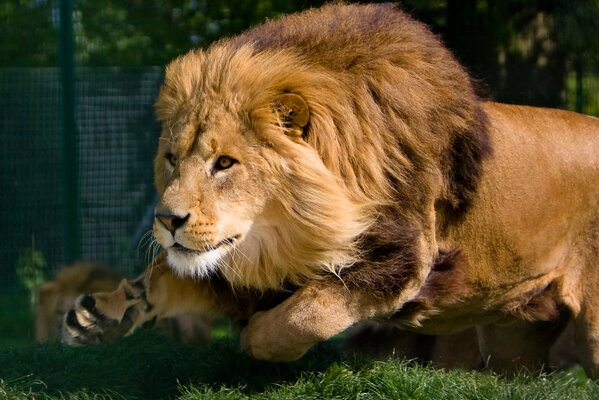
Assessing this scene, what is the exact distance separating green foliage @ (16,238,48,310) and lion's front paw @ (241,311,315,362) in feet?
10.5

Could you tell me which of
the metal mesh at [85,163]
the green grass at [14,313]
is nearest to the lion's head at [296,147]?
the metal mesh at [85,163]

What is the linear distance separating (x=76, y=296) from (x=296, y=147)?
258cm

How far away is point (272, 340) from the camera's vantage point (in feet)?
14.4

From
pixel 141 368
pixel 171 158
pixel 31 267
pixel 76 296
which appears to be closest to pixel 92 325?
pixel 141 368

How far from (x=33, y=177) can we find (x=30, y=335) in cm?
114

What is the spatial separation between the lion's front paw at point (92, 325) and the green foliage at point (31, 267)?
2906mm

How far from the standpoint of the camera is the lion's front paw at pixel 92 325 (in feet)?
14.7

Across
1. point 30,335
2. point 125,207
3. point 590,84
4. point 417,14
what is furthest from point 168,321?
point 590,84

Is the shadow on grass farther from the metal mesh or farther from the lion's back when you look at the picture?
the metal mesh

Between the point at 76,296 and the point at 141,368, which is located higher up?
the point at 141,368

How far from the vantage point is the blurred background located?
24.3 ft

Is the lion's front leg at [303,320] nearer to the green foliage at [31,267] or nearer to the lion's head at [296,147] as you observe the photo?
the lion's head at [296,147]

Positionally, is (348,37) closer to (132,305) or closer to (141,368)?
(132,305)

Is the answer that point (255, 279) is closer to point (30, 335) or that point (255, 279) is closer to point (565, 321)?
point (565, 321)
